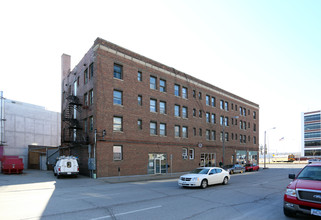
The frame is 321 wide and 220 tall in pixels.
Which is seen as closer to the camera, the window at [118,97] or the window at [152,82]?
the window at [118,97]

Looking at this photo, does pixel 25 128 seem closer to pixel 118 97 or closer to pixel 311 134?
pixel 118 97

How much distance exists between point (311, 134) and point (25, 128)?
95450 millimetres

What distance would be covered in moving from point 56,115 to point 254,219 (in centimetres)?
4840

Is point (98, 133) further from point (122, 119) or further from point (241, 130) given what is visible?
point (241, 130)

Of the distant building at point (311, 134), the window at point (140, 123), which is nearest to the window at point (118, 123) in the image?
the window at point (140, 123)

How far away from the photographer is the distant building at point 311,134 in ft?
297

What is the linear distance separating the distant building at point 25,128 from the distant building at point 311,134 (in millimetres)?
88573

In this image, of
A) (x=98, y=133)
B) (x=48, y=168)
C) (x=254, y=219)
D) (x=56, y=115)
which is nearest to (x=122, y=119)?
(x=98, y=133)

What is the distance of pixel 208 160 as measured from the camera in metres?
38.5

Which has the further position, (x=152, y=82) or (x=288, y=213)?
(x=152, y=82)

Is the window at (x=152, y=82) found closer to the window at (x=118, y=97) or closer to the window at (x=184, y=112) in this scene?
the window at (x=118, y=97)

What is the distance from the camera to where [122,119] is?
25.8m

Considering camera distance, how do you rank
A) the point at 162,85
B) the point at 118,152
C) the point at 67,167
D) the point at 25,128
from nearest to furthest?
the point at 67,167, the point at 118,152, the point at 162,85, the point at 25,128

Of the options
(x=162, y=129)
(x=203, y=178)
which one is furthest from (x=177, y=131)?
(x=203, y=178)
